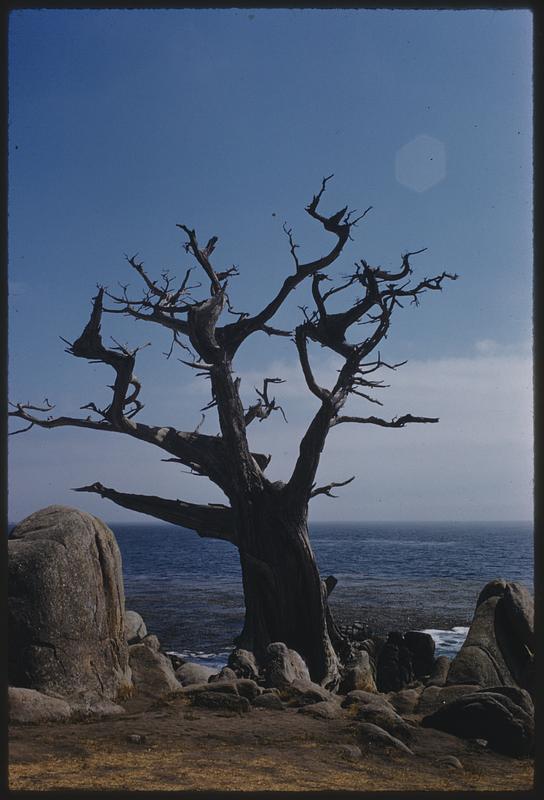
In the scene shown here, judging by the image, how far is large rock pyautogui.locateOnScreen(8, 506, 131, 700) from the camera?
8930 mm

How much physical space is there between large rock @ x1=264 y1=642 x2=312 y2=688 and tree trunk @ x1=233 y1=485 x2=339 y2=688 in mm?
2522

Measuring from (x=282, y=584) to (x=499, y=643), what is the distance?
13.5ft

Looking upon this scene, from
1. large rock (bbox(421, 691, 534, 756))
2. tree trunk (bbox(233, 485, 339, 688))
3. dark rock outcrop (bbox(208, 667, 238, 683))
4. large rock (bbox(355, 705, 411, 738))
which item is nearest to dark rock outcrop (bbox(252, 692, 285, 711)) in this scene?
large rock (bbox(355, 705, 411, 738))

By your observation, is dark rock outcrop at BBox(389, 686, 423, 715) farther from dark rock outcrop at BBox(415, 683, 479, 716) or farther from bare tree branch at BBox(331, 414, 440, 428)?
bare tree branch at BBox(331, 414, 440, 428)

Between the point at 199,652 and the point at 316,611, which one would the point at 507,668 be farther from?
the point at 199,652

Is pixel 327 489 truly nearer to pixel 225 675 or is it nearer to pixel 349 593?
pixel 225 675

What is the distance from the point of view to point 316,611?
1501cm

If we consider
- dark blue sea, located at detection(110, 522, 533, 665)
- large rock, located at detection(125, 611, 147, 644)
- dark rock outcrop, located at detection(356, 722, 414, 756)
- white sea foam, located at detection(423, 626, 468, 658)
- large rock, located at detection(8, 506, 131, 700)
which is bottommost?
dark blue sea, located at detection(110, 522, 533, 665)

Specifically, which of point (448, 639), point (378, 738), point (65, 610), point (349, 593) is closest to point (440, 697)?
point (378, 738)

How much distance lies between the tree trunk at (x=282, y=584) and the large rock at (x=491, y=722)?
537 cm

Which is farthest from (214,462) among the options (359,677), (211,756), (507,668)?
(211,756)

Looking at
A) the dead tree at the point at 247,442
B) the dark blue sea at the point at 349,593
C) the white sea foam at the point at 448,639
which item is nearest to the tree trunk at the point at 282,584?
the dead tree at the point at 247,442

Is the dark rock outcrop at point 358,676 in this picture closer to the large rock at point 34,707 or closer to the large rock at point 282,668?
the large rock at point 282,668

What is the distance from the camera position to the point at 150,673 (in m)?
10.5
